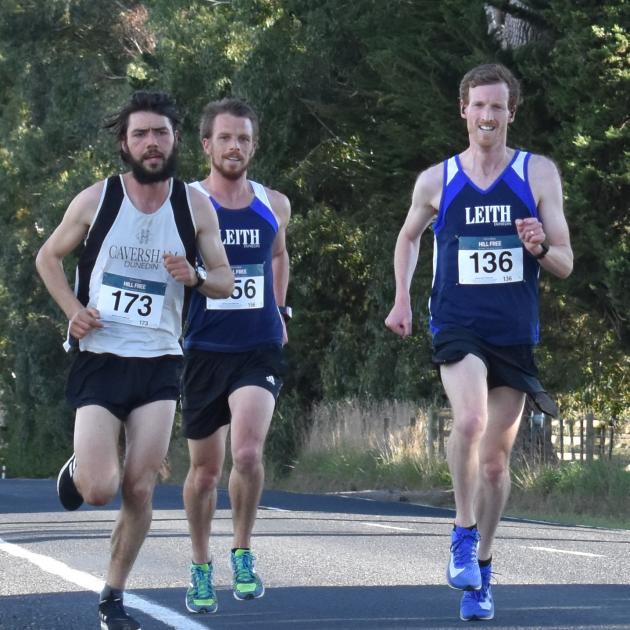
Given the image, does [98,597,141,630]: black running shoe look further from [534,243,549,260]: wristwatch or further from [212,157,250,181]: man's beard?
[212,157,250,181]: man's beard

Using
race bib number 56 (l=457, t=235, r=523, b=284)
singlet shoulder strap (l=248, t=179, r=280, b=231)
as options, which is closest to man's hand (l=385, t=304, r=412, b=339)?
race bib number 56 (l=457, t=235, r=523, b=284)

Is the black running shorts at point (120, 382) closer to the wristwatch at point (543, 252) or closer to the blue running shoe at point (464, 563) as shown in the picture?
the blue running shoe at point (464, 563)

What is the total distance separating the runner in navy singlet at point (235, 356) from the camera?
28.3 feet

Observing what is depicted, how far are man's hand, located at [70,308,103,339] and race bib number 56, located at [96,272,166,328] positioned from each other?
88 mm

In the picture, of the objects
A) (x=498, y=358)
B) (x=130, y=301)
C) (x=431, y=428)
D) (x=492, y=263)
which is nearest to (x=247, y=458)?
(x=498, y=358)

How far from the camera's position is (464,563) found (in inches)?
300

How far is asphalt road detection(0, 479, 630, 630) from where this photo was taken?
8180 millimetres

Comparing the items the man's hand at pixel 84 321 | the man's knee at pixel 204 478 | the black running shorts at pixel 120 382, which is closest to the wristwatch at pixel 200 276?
the black running shorts at pixel 120 382

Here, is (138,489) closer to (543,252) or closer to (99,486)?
(99,486)

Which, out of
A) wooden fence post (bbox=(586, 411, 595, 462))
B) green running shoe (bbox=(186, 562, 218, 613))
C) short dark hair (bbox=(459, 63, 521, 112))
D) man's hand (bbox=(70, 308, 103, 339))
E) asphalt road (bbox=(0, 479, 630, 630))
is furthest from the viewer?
wooden fence post (bbox=(586, 411, 595, 462))

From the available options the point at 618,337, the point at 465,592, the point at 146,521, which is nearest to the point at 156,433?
the point at 146,521

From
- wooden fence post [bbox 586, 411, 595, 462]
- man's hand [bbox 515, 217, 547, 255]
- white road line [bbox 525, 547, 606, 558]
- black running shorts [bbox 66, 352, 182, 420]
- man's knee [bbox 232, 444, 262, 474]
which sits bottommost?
white road line [bbox 525, 547, 606, 558]

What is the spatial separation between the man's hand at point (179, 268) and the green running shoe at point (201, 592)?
5.97 feet

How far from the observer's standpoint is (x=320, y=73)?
30422 mm
